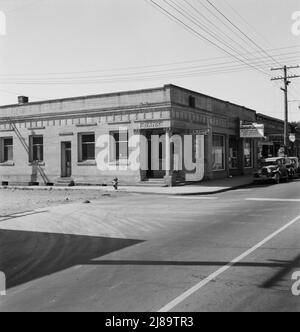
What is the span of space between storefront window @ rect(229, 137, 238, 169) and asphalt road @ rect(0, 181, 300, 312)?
74.5 ft

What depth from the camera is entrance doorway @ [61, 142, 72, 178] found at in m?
32.0

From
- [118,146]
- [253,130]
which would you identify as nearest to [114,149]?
[118,146]

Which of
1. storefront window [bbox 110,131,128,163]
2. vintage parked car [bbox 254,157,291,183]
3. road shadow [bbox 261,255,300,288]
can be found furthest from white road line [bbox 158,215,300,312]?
vintage parked car [bbox 254,157,291,183]

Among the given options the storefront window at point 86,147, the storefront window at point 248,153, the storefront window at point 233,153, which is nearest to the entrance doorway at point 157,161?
the storefront window at point 86,147

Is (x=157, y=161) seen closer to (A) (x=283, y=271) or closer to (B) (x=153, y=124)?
(B) (x=153, y=124)

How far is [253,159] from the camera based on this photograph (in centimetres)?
4238

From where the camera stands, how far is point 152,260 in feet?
27.1

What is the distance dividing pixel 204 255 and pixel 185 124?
2117 centimetres

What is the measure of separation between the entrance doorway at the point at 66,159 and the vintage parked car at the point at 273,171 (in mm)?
12635

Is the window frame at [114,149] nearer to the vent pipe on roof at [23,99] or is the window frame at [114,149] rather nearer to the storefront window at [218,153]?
the storefront window at [218,153]

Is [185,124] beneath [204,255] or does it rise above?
above
